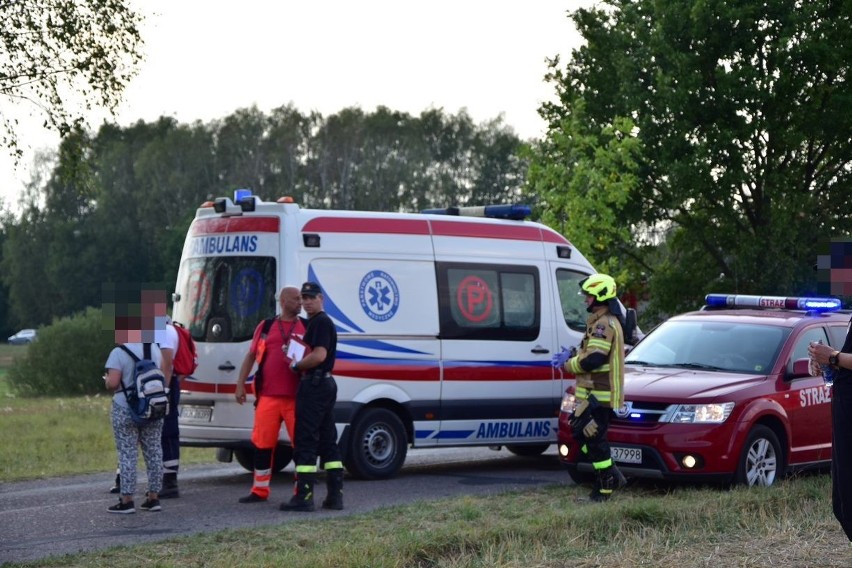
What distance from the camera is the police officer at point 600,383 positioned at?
10.5m

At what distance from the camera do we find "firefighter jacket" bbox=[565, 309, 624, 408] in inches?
415

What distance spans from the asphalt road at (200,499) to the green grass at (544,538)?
0.70 metres

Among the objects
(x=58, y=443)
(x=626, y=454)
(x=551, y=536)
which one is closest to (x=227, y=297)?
(x=626, y=454)

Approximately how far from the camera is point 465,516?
31.1ft

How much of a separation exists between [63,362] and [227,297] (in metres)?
25.8

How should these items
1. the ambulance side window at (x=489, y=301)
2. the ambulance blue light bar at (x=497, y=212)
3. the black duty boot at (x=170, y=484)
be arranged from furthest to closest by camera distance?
1. the ambulance blue light bar at (x=497, y=212)
2. the ambulance side window at (x=489, y=301)
3. the black duty boot at (x=170, y=484)

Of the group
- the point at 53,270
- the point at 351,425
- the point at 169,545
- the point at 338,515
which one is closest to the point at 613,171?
the point at 351,425

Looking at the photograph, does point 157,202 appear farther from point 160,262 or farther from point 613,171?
point 613,171

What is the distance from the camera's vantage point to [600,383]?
417 inches

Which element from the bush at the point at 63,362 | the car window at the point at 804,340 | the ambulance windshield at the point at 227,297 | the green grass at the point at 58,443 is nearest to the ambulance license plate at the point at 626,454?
the car window at the point at 804,340

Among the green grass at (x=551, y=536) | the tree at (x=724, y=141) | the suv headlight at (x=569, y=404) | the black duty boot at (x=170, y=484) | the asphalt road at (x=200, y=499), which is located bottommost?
the asphalt road at (x=200, y=499)

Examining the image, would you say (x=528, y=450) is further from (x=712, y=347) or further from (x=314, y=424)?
(x=314, y=424)

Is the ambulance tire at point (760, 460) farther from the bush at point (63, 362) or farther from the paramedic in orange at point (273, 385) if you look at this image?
the bush at point (63, 362)

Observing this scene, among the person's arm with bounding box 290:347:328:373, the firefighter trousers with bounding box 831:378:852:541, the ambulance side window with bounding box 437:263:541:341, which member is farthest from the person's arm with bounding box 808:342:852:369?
the ambulance side window with bounding box 437:263:541:341
